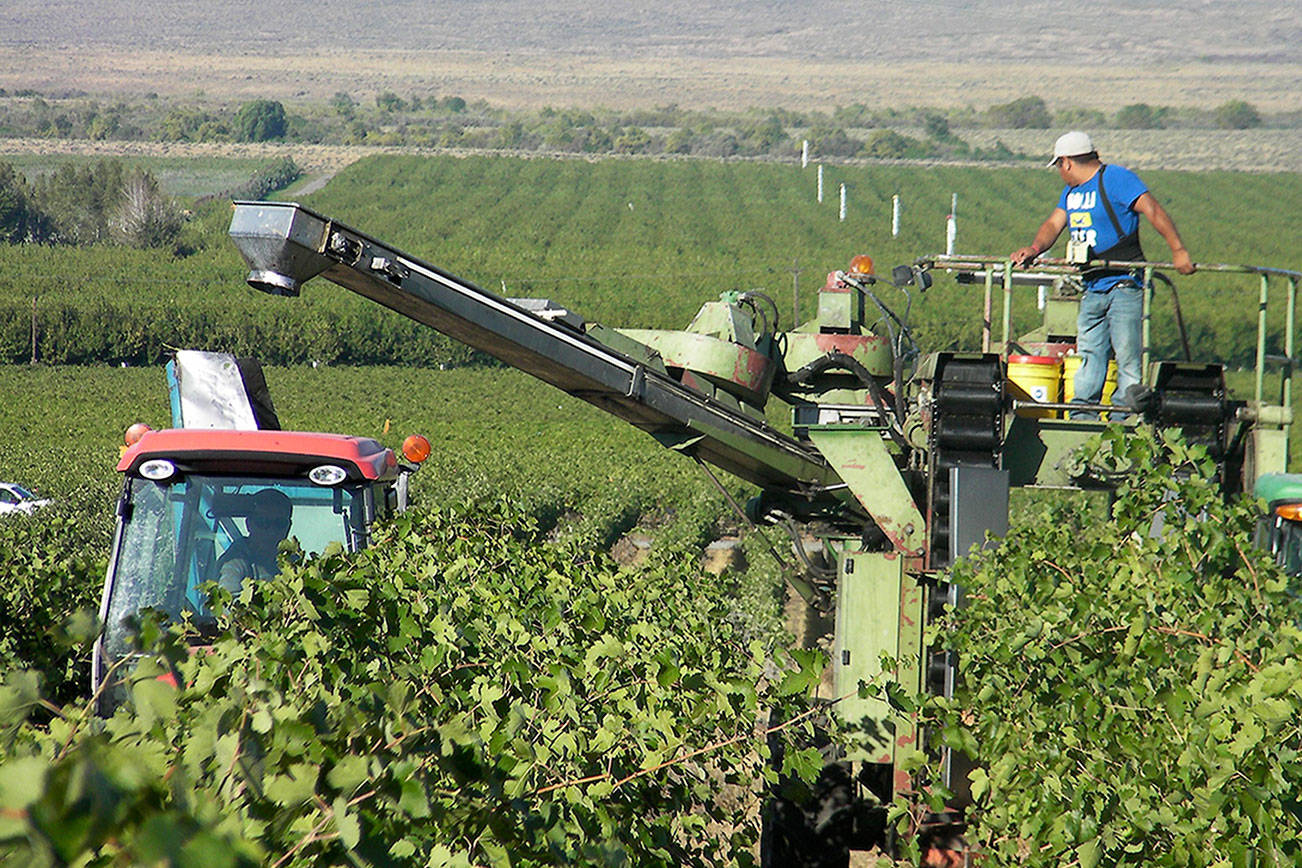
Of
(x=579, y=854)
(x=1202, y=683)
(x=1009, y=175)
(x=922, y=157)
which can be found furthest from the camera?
(x=922, y=157)

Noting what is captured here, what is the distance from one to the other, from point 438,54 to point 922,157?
84.1m

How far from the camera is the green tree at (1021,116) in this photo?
10862cm

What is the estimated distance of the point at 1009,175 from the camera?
75.0 metres

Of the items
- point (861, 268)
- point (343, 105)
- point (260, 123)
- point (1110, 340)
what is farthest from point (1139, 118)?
point (1110, 340)

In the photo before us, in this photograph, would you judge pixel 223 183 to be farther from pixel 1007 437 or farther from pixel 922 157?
pixel 1007 437

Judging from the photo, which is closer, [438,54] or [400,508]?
[400,508]

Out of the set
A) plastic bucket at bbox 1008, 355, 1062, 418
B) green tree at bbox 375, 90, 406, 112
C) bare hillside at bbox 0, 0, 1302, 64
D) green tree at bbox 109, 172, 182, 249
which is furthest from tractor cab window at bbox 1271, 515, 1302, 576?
bare hillside at bbox 0, 0, 1302, 64

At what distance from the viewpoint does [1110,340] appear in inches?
241

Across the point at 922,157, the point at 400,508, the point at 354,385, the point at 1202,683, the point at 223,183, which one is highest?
the point at 922,157

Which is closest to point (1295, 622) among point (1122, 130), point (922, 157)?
point (922, 157)

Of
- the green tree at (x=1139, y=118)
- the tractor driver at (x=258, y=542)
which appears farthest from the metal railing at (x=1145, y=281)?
the green tree at (x=1139, y=118)

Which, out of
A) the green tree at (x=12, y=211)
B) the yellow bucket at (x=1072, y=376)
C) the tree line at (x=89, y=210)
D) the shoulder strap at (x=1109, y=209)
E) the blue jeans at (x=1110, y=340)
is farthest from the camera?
the green tree at (x=12, y=211)

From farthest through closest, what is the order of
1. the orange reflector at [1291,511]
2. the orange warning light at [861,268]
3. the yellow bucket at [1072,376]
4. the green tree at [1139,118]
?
the green tree at [1139,118]
the orange warning light at [861,268]
the yellow bucket at [1072,376]
the orange reflector at [1291,511]

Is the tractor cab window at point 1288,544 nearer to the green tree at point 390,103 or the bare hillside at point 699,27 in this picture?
the green tree at point 390,103
